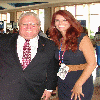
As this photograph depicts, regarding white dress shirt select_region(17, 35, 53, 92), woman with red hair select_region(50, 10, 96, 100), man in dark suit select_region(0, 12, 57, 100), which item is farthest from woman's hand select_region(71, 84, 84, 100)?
white dress shirt select_region(17, 35, 53, 92)

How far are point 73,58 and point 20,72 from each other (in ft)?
1.90

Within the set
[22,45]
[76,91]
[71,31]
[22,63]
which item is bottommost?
[76,91]

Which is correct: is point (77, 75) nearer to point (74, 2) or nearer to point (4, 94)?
point (4, 94)

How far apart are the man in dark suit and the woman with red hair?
0.66 feet

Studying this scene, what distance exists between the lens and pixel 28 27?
60.1 inches

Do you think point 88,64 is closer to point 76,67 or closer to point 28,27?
point 76,67

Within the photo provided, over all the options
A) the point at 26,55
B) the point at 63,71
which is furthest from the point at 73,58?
the point at 26,55

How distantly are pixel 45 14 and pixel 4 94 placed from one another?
17837 mm

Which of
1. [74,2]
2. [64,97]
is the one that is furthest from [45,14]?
[64,97]

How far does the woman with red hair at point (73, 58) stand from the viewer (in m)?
1.65

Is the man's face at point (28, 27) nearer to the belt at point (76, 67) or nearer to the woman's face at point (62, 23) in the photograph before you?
the woman's face at point (62, 23)

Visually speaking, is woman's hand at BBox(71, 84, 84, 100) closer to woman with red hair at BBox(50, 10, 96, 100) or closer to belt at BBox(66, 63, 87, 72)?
woman with red hair at BBox(50, 10, 96, 100)

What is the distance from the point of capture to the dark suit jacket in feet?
4.89

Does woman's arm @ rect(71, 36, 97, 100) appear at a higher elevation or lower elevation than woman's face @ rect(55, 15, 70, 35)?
lower
